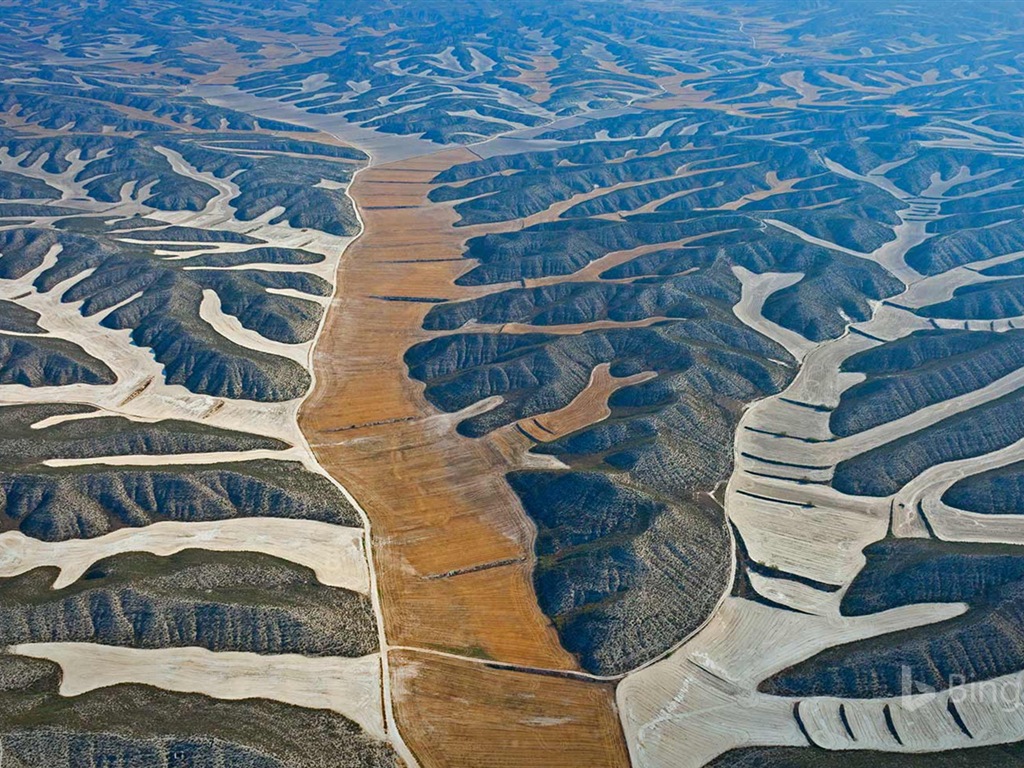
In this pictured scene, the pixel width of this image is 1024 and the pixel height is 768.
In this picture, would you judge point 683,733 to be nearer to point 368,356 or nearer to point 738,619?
point 738,619

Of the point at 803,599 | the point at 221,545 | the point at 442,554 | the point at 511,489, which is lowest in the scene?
the point at 511,489

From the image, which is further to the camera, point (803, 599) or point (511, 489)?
point (511, 489)

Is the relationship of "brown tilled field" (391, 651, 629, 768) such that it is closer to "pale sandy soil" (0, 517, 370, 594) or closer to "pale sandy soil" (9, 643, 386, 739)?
"pale sandy soil" (9, 643, 386, 739)

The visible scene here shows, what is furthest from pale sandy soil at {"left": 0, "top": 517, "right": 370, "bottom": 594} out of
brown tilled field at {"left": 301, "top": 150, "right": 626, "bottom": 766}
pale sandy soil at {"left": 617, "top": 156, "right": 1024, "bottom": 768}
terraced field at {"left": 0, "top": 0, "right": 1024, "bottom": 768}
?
pale sandy soil at {"left": 617, "top": 156, "right": 1024, "bottom": 768}

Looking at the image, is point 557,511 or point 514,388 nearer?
point 557,511

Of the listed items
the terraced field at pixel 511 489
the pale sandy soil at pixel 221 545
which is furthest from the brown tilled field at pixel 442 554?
the pale sandy soil at pixel 221 545

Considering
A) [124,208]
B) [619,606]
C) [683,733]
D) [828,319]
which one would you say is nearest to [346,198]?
[124,208]

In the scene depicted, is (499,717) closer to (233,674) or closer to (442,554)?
(442,554)

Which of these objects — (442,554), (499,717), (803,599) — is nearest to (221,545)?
(442,554)

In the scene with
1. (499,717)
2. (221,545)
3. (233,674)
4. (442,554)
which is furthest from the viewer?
(442,554)

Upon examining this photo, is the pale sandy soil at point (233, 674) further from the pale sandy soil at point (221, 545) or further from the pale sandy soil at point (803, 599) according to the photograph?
the pale sandy soil at point (803, 599)
